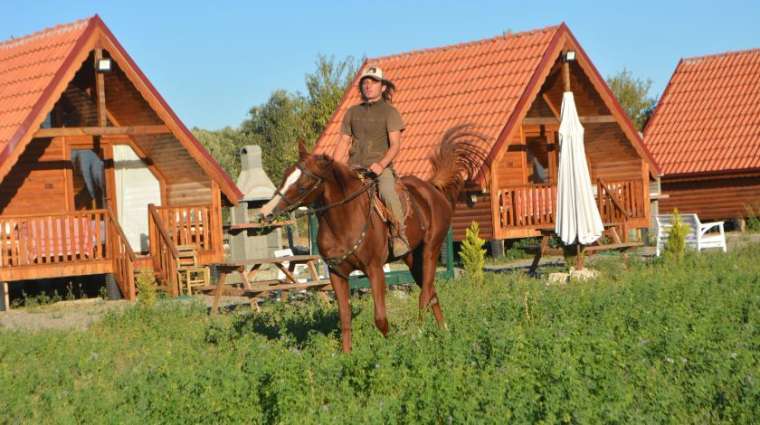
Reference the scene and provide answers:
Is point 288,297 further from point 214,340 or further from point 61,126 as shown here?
point 61,126

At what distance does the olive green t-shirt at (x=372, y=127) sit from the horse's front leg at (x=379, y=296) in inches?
41.3

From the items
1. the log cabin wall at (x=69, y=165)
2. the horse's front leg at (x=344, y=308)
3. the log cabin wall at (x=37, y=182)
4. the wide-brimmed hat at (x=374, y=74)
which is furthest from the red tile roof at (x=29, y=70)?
the horse's front leg at (x=344, y=308)

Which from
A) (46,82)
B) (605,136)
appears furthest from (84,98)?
(605,136)

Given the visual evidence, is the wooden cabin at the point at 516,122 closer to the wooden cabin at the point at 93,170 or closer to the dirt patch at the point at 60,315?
the wooden cabin at the point at 93,170

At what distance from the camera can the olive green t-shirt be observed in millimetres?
11688

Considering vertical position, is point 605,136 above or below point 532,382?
above

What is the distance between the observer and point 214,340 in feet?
40.5

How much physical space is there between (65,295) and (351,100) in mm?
9071

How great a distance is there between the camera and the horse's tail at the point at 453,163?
13.6 meters

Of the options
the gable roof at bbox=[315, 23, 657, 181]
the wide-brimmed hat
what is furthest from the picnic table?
the gable roof at bbox=[315, 23, 657, 181]

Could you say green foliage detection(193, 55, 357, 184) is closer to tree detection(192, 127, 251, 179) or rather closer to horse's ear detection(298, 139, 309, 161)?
tree detection(192, 127, 251, 179)

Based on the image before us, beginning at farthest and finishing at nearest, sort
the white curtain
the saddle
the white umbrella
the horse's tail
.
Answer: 1. the white curtain
2. the white umbrella
3. the horse's tail
4. the saddle

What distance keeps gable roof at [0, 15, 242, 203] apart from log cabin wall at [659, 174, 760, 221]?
14793mm

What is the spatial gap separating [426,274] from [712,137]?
2247 centimetres
